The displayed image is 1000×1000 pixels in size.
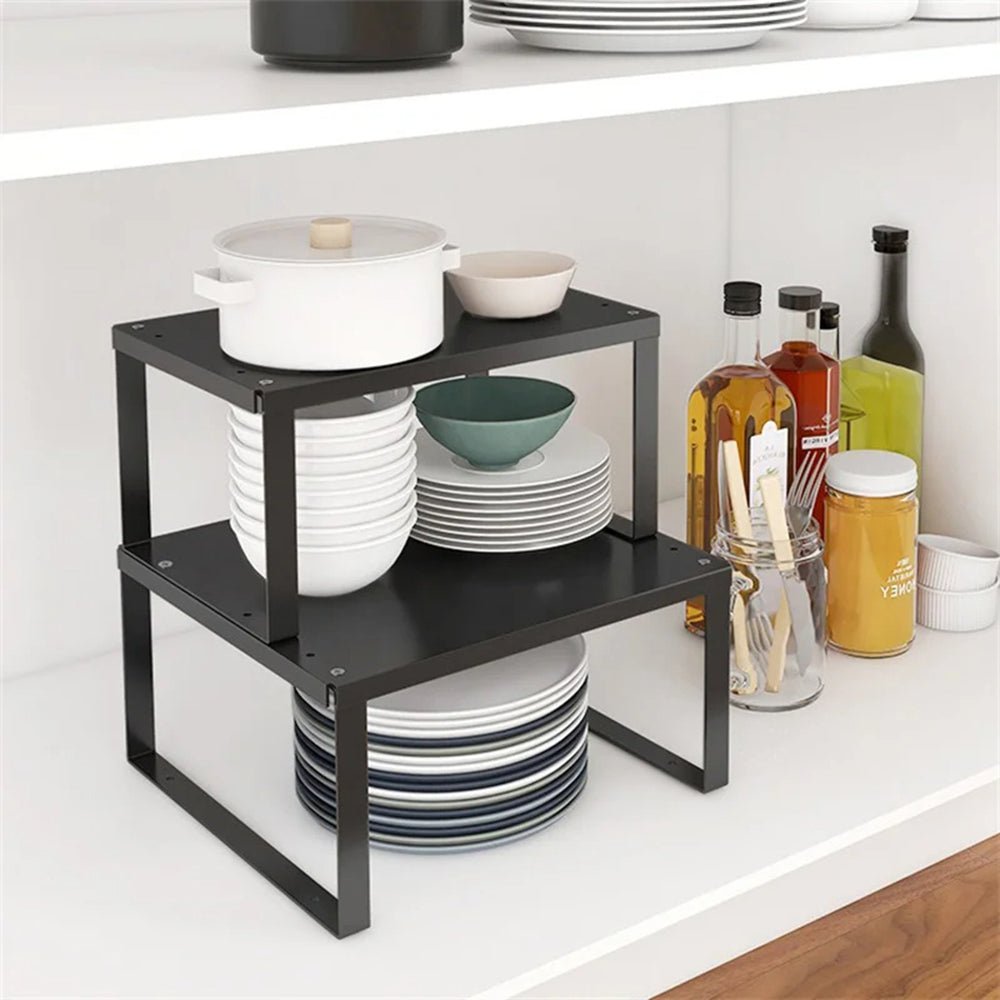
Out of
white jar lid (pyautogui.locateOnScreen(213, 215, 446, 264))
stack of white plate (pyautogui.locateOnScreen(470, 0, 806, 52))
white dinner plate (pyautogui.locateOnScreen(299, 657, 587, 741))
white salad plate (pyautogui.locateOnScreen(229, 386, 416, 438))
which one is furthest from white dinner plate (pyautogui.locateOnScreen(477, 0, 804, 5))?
white dinner plate (pyautogui.locateOnScreen(299, 657, 587, 741))

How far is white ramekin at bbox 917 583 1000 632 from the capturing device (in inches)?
63.9

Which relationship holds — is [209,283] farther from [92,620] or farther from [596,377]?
[596,377]

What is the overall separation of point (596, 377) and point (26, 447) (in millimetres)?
641

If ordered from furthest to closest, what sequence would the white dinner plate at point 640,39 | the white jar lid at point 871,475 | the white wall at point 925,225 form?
1. the white wall at point 925,225
2. the white jar lid at point 871,475
3. the white dinner plate at point 640,39

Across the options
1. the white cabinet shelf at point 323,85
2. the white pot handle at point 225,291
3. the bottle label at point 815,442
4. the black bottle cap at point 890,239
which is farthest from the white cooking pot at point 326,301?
the black bottle cap at point 890,239

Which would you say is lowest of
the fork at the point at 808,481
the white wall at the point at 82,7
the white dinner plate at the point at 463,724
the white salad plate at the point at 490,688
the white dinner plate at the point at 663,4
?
the white dinner plate at the point at 463,724

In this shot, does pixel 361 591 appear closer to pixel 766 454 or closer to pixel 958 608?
pixel 766 454

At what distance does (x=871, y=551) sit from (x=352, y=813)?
0.62 m

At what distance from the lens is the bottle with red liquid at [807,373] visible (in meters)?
1.55

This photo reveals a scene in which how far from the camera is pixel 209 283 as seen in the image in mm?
1113

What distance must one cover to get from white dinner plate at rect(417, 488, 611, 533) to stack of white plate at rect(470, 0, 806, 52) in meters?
0.35

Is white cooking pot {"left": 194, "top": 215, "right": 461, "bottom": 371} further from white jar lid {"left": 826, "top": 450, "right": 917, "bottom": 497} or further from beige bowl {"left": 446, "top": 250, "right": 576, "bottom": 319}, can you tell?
white jar lid {"left": 826, "top": 450, "right": 917, "bottom": 497}

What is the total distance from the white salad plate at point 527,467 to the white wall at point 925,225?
47 cm

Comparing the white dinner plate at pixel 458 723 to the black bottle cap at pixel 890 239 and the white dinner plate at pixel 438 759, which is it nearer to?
the white dinner plate at pixel 438 759
